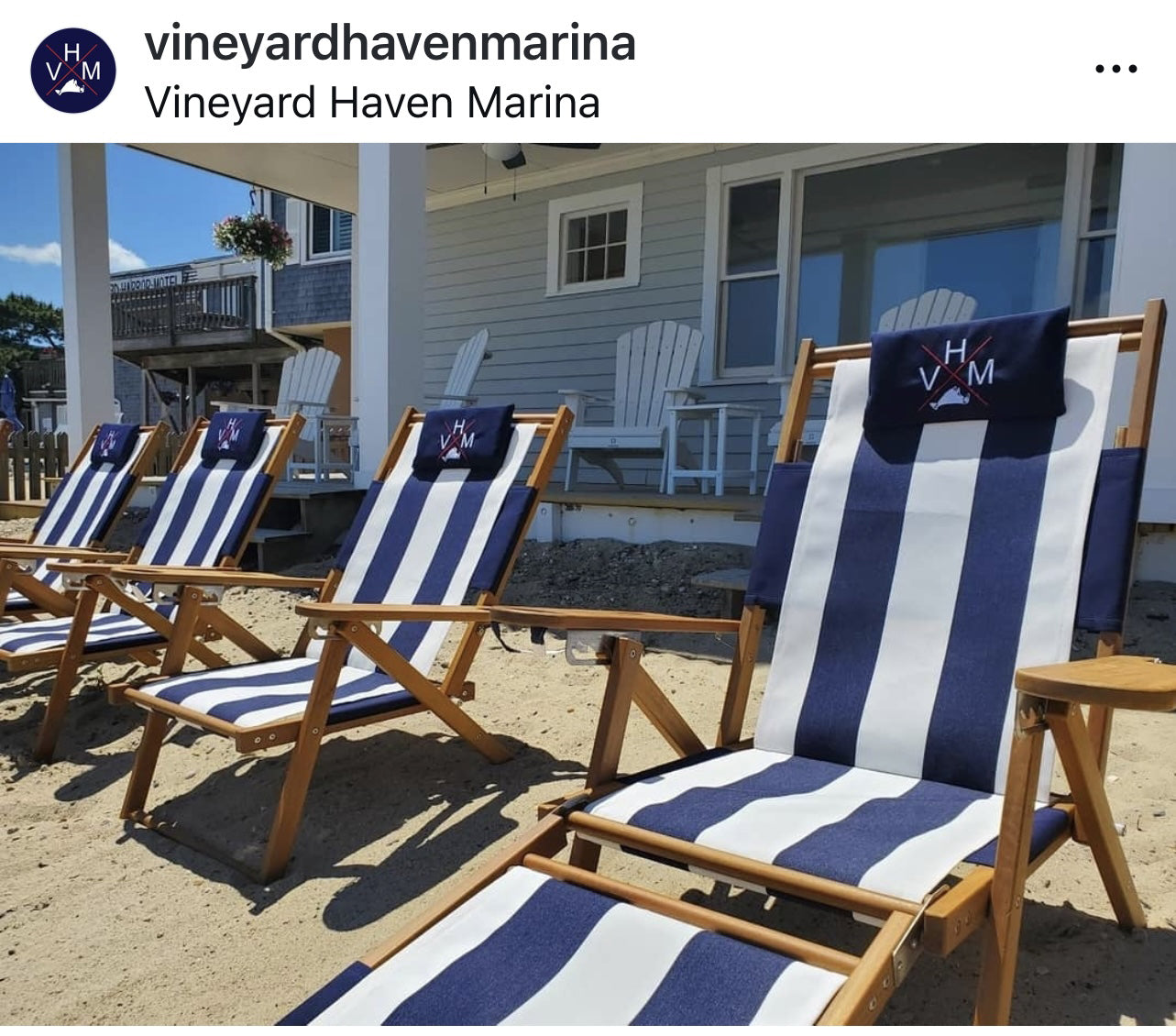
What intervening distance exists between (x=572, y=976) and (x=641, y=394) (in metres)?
5.08

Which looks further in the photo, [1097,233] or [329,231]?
[329,231]

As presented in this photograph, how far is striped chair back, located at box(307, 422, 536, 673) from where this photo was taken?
2.43m

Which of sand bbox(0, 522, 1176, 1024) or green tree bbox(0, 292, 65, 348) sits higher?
green tree bbox(0, 292, 65, 348)

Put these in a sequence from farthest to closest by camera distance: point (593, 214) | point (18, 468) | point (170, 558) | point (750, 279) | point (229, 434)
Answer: point (18, 468)
point (593, 214)
point (750, 279)
point (229, 434)
point (170, 558)

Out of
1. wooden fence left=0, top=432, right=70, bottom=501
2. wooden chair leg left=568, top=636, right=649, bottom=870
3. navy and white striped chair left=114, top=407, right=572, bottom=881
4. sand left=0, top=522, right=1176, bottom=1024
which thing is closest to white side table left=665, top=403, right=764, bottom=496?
sand left=0, top=522, right=1176, bottom=1024

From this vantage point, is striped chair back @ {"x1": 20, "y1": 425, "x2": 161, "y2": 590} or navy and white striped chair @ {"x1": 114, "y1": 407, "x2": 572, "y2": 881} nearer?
navy and white striped chair @ {"x1": 114, "y1": 407, "x2": 572, "y2": 881}

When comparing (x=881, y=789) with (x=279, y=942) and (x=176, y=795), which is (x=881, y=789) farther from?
(x=176, y=795)

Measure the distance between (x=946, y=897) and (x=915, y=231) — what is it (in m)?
5.84

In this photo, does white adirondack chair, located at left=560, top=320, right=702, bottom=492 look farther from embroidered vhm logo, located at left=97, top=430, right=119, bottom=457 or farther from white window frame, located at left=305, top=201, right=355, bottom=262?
white window frame, located at left=305, top=201, right=355, bottom=262

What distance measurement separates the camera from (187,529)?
3.40 m

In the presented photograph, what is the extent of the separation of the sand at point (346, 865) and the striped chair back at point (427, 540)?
0.39 m

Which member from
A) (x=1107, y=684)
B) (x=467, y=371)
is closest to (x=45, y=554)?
(x=1107, y=684)
